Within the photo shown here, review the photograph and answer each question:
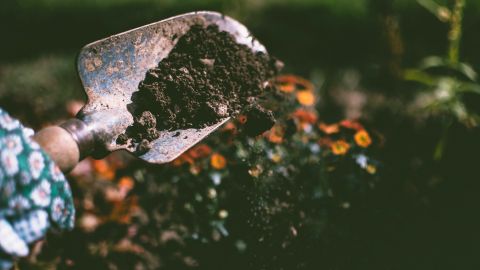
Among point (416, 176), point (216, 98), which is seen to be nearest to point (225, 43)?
point (216, 98)

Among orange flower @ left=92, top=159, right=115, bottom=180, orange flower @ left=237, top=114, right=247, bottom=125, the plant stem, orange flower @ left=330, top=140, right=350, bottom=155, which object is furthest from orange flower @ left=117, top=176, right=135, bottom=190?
→ the plant stem

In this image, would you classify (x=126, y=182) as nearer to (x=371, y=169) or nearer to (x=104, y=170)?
(x=104, y=170)

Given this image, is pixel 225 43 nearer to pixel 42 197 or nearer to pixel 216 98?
pixel 216 98

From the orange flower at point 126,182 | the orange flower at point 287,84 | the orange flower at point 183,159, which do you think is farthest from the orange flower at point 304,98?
the orange flower at point 126,182

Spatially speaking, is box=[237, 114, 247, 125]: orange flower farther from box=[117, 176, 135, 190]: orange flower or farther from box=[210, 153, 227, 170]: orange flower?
box=[117, 176, 135, 190]: orange flower

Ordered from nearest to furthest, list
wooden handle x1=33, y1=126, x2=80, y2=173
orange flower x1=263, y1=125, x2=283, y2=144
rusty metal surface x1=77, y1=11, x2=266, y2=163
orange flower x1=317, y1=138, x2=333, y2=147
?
wooden handle x1=33, y1=126, x2=80, y2=173 → rusty metal surface x1=77, y1=11, x2=266, y2=163 → orange flower x1=263, y1=125, x2=283, y2=144 → orange flower x1=317, y1=138, x2=333, y2=147

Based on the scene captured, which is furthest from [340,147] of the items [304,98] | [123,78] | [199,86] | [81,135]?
[81,135]

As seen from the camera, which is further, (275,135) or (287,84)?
(287,84)
